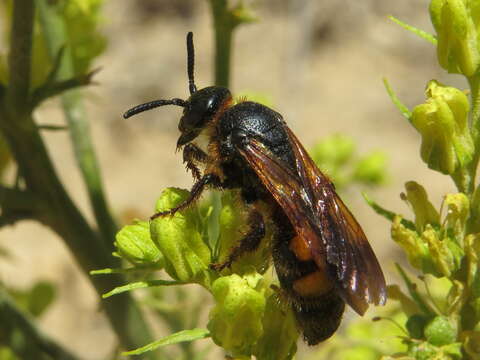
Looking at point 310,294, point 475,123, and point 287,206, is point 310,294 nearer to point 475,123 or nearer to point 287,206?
point 287,206

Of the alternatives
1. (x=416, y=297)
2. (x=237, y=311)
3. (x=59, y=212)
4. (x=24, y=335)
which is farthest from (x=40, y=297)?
(x=416, y=297)

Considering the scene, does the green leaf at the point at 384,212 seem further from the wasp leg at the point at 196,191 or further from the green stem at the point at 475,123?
the wasp leg at the point at 196,191

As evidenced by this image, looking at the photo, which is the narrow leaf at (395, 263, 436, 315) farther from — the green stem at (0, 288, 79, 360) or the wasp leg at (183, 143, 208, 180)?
the green stem at (0, 288, 79, 360)

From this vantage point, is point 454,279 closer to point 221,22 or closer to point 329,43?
point 221,22

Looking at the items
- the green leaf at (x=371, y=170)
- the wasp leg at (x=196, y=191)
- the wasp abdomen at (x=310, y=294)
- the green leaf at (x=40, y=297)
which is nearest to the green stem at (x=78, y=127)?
the wasp leg at (x=196, y=191)

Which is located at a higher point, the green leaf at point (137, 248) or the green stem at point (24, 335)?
the green leaf at point (137, 248)

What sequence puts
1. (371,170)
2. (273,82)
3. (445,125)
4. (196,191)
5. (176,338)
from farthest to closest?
1. (273,82)
2. (371,170)
3. (196,191)
4. (445,125)
5. (176,338)
